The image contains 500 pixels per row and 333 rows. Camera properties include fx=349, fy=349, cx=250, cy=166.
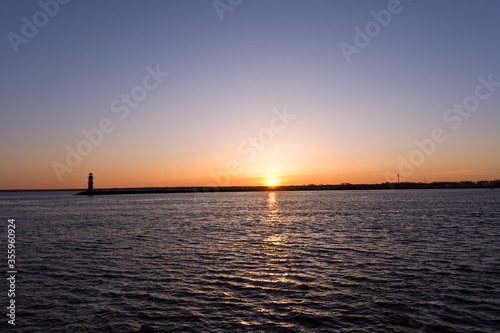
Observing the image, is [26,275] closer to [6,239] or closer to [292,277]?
[292,277]

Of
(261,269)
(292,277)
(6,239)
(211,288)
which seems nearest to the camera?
(211,288)

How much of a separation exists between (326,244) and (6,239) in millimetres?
33120

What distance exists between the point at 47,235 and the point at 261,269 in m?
29.7

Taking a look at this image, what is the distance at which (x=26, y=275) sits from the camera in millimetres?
21672

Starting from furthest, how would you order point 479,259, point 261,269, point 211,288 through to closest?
point 479,259 < point 261,269 < point 211,288

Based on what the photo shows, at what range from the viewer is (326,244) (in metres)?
31.4

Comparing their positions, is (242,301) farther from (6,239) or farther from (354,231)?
(6,239)

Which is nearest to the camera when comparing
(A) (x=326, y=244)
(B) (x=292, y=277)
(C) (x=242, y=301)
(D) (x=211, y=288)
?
(C) (x=242, y=301)

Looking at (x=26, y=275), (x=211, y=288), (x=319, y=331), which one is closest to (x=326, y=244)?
(x=211, y=288)

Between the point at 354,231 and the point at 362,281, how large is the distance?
21.3 metres

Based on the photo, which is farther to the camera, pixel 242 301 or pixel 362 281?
pixel 362 281

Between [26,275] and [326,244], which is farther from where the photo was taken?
[326,244]

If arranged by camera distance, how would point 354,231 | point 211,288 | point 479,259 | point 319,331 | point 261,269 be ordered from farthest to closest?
point 354,231 → point 479,259 → point 261,269 → point 211,288 → point 319,331

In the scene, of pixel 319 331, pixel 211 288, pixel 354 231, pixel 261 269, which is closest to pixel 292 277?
pixel 261 269
